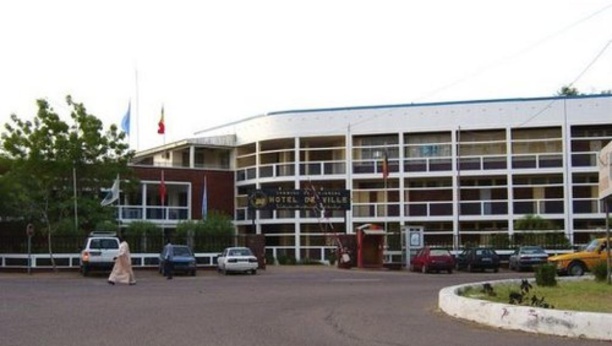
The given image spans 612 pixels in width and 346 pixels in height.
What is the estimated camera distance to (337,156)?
60.9 metres

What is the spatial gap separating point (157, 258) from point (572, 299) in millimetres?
28521

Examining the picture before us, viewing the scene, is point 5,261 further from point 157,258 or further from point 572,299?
point 572,299

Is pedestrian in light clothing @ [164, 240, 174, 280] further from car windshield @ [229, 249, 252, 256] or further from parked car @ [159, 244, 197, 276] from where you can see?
car windshield @ [229, 249, 252, 256]

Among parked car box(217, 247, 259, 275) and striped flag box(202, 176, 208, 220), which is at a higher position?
striped flag box(202, 176, 208, 220)

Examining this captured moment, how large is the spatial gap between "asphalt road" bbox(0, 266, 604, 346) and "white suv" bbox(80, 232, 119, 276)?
35.2ft

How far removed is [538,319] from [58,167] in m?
33.1

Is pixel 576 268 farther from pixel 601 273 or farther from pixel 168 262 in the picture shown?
pixel 168 262

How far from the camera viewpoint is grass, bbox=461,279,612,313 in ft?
48.8

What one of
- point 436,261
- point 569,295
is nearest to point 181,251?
point 436,261

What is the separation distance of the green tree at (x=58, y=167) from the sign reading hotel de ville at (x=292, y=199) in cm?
774

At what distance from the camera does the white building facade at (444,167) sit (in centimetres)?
5506

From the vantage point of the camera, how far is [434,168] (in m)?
56.9

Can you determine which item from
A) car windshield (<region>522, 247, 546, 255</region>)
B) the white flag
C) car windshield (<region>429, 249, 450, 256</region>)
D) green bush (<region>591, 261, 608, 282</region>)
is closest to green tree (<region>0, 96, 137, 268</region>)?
the white flag

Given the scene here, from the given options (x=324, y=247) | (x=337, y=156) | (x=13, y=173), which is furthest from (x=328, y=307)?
(x=337, y=156)
